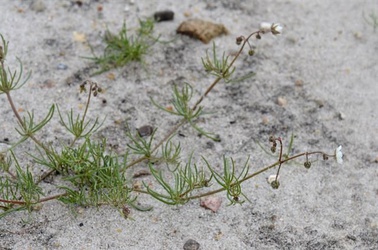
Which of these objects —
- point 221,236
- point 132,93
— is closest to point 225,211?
point 221,236

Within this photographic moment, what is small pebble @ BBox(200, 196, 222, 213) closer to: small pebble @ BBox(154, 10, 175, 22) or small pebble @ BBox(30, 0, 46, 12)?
small pebble @ BBox(154, 10, 175, 22)

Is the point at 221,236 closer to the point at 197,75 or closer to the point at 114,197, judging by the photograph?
the point at 114,197

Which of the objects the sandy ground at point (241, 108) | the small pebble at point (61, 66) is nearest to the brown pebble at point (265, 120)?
the sandy ground at point (241, 108)

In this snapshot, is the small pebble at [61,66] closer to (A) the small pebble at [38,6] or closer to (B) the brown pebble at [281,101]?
(A) the small pebble at [38,6]

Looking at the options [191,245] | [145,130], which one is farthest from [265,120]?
[191,245]

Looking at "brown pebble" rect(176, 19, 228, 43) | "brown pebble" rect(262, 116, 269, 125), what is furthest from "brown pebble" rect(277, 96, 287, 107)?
"brown pebble" rect(176, 19, 228, 43)

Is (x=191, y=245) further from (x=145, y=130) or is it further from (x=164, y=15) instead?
(x=164, y=15)
